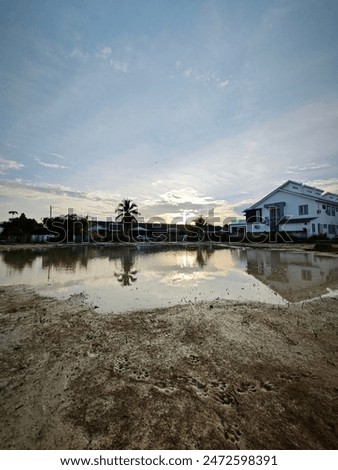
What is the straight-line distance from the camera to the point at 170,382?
10.3ft

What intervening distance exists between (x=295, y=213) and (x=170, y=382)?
1624 inches

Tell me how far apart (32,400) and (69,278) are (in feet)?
30.0

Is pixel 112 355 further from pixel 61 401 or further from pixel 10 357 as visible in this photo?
pixel 10 357

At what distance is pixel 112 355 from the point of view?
3893 millimetres

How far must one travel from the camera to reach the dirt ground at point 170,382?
2.30 metres

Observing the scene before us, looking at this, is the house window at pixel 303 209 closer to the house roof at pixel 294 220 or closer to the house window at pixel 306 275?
the house roof at pixel 294 220

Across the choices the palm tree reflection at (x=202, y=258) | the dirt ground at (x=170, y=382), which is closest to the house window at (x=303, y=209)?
the palm tree reflection at (x=202, y=258)

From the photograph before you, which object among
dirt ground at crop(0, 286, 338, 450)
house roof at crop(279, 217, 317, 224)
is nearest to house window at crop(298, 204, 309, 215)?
house roof at crop(279, 217, 317, 224)

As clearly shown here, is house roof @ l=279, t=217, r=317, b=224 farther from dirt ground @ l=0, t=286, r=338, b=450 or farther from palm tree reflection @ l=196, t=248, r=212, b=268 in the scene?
dirt ground @ l=0, t=286, r=338, b=450

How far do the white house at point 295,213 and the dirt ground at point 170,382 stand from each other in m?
35.7

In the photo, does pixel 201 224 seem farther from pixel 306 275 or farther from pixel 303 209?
pixel 306 275

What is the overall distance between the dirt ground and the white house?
3570 centimetres

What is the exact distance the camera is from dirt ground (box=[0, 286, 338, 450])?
2.30 metres
